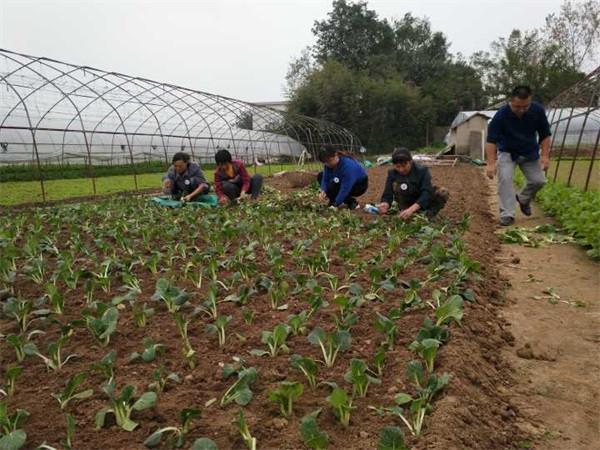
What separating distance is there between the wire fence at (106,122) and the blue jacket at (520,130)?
9592 millimetres

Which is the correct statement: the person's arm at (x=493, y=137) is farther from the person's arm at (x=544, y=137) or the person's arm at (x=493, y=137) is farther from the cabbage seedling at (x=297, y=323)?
the cabbage seedling at (x=297, y=323)

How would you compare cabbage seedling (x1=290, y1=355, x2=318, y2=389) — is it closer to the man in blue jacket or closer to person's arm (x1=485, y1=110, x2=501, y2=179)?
the man in blue jacket

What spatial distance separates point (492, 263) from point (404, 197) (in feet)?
7.07

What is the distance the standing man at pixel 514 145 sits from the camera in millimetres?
6613

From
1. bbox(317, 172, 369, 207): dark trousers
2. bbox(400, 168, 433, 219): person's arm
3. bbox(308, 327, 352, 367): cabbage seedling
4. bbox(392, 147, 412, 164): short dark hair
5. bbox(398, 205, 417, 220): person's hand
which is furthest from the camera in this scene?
bbox(317, 172, 369, 207): dark trousers

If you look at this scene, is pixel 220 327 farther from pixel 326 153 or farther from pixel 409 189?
pixel 326 153

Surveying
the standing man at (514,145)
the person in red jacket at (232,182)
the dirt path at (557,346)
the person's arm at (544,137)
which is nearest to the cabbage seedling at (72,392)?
the dirt path at (557,346)

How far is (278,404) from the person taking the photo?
2.13 metres

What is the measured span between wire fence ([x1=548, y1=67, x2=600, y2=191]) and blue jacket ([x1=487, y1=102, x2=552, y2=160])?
1.19 m

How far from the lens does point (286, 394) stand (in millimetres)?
2037

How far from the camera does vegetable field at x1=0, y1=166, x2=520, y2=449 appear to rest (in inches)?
77.0

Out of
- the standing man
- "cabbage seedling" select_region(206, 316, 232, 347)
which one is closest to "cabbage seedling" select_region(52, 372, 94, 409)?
"cabbage seedling" select_region(206, 316, 232, 347)

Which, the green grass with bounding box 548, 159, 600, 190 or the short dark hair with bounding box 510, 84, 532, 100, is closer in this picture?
the short dark hair with bounding box 510, 84, 532, 100

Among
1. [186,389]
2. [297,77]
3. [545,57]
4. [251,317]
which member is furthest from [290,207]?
[297,77]
